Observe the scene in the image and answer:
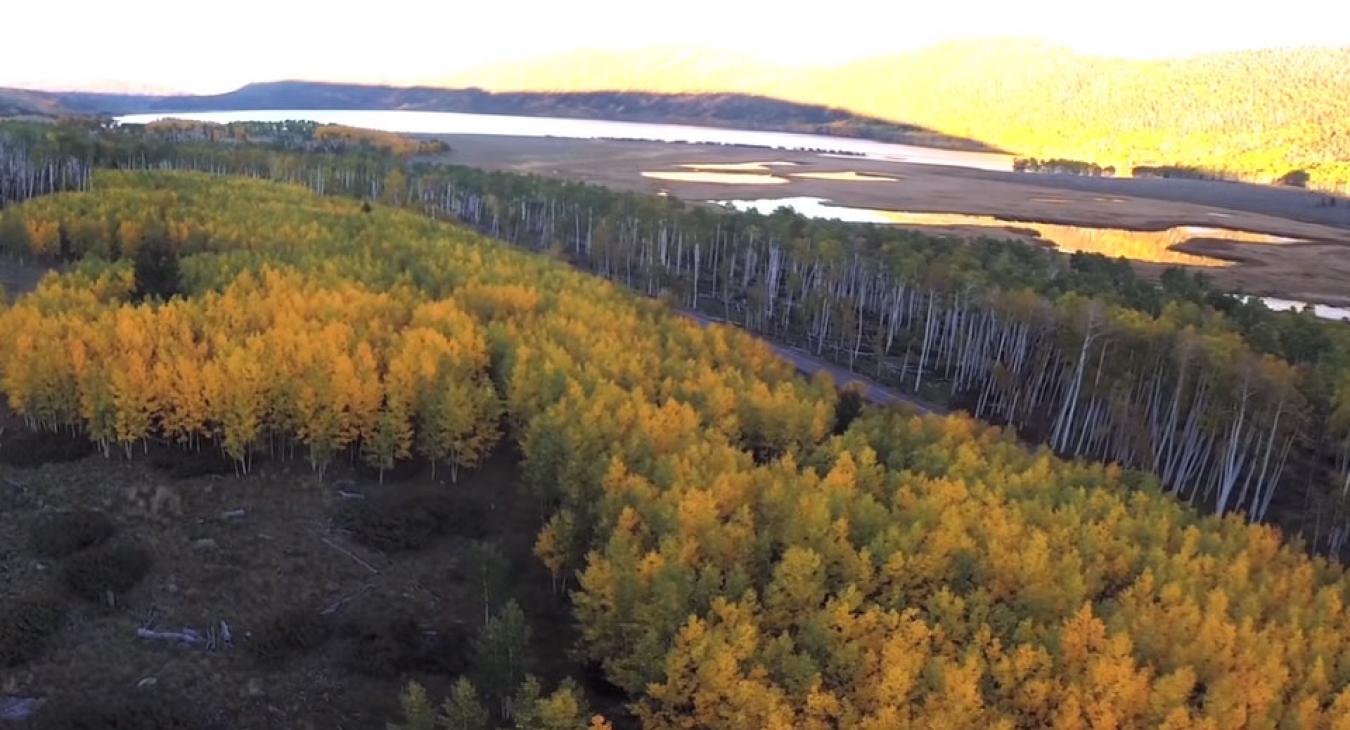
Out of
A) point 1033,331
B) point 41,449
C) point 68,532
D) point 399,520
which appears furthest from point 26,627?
point 1033,331

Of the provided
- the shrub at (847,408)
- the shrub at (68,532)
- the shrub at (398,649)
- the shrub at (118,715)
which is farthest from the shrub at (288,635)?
the shrub at (847,408)

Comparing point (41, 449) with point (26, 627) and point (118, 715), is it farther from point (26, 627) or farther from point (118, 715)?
point (118, 715)

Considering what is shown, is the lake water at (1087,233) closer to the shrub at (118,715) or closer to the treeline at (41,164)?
the treeline at (41,164)

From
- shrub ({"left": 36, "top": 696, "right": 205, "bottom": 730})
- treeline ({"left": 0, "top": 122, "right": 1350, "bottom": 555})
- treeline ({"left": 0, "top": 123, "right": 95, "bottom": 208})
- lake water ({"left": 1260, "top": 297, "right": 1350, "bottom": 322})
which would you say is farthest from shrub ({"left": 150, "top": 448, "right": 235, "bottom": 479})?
treeline ({"left": 0, "top": 123, "right": 95, "bottom": 208})

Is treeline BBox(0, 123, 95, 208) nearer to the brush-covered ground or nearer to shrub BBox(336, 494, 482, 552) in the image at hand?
the brush-covered ground

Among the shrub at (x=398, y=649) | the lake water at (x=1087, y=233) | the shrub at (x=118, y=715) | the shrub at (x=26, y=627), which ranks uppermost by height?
the lake water at (x=1087, y=233)
